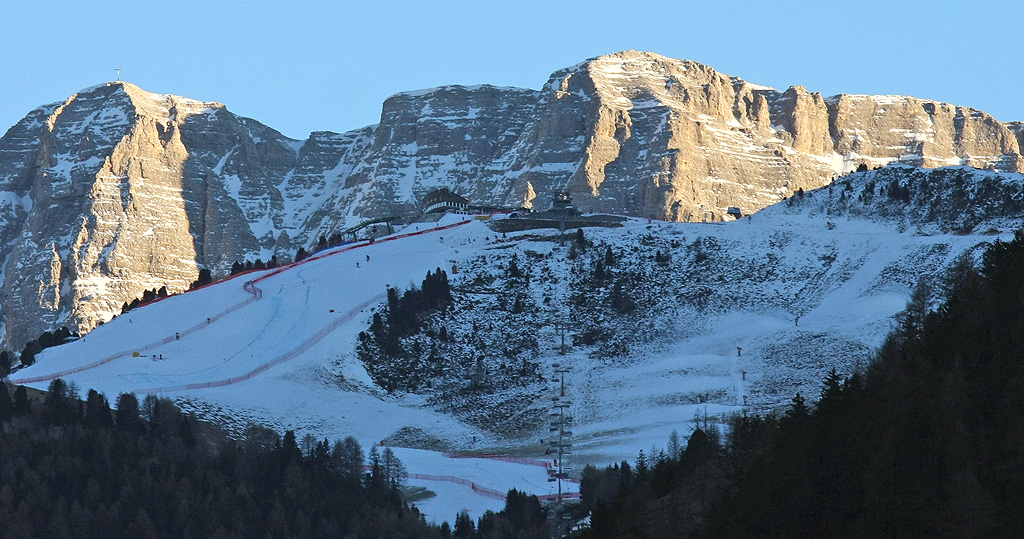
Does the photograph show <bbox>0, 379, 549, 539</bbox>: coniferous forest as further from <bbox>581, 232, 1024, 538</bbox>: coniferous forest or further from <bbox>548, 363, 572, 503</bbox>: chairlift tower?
<bbox>581, 232, 1024, 538</bbox>: coniferous forest

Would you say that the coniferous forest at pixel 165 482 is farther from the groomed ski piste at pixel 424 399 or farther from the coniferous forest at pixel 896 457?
the coniferous forest at pixel 896 457

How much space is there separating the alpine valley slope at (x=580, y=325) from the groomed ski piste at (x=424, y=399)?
284 millimetres

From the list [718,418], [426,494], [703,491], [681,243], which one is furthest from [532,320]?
[703,491]

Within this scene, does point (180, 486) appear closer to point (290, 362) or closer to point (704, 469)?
point (290, 362)

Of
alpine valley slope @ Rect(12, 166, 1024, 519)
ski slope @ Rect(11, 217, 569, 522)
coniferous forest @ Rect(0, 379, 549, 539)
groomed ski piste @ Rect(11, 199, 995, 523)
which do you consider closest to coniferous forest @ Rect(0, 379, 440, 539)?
coniferous forest @ Rect(0, 379, 549, 539)

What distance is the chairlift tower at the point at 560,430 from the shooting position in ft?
415

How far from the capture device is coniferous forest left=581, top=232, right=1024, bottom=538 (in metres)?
58.5

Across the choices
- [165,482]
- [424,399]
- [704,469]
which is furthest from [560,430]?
[704,469]

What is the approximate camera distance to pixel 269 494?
115 metres

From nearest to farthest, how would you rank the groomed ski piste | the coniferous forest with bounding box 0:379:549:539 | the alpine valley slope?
the coniferous forest with bounding box 0:379:549:539
the groomed ski piste
the alpine valley slope

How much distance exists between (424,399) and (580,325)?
21013 mm

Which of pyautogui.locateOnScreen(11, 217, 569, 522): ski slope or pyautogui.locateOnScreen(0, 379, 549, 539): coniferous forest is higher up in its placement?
pyautogui.locateOnScreen(11, 217, 569, 522): ski slope

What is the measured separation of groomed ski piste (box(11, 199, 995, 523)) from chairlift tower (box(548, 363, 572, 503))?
89cm

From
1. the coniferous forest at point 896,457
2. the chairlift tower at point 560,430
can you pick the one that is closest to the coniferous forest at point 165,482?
the chairlift tower at point 560,430
